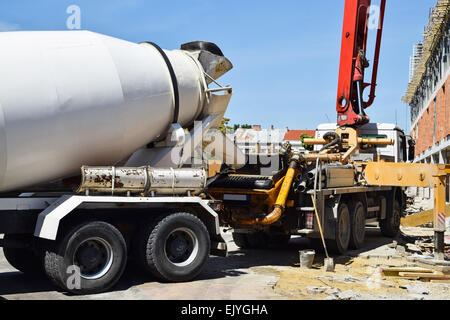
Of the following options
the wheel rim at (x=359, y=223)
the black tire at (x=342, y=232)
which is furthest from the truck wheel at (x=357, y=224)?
the black tire at (x=342, y=232)

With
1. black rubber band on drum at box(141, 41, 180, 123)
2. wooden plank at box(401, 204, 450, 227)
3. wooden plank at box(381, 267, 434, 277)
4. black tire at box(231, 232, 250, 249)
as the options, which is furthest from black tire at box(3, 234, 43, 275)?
wooden plank at box(401, 204, 450, 227)

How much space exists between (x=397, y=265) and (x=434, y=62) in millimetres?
27678

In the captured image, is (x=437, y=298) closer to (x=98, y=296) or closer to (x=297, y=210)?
(x=297, y=210)

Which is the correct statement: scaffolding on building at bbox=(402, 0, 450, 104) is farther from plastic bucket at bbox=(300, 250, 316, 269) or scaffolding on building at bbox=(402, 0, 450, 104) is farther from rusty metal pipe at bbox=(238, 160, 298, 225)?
plastic bucket at bbox=(300, 250, 316, 269)

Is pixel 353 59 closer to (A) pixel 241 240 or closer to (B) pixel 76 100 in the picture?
(A) pixel 241 240

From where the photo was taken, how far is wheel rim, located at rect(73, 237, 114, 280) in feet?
24.2

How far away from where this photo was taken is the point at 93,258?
7.45 m

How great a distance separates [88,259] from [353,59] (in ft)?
33.8

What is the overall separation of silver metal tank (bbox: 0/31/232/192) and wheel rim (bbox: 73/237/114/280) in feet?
3.61

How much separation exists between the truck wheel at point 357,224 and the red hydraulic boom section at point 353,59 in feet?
11.3

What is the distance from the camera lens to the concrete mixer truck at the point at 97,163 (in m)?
7.12

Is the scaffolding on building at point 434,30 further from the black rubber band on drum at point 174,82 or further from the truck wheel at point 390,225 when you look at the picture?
the black rubber band on drum at point 174,82

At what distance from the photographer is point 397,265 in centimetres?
1006

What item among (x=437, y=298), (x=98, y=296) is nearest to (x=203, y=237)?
(x=98, y=296)
